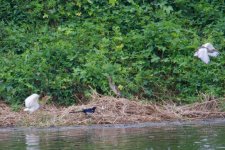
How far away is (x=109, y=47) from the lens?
680 inches

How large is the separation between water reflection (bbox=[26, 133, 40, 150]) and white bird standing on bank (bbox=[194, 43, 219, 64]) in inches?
188

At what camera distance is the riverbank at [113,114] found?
47.8ft

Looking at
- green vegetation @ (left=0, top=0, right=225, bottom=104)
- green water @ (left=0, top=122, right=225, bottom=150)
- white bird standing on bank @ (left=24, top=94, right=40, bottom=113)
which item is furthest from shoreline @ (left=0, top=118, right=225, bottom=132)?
green vegetation @ (left=0, top=0, right=225, bottom=104)

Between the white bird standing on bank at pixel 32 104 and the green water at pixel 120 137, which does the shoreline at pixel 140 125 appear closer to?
the green water at pixel 120 137

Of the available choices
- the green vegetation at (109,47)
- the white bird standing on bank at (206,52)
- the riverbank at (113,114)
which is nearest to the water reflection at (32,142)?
the riverbank at (113,114)

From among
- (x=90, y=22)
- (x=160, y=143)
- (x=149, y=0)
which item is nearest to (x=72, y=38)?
(x=90, y=22)

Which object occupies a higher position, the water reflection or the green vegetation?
the green vegetation

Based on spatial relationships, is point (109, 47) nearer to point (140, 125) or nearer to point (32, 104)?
point (32, 104)

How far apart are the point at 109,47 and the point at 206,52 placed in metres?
2.21

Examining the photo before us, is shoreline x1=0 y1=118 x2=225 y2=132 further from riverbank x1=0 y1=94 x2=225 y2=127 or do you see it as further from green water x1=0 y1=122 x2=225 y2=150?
riverbank x1=0 y1=94 x2=225 y2=127

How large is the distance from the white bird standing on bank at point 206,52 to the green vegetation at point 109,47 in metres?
0.13

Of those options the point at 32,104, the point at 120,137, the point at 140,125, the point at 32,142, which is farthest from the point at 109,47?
the point at 32,142

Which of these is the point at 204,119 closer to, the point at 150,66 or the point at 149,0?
the point at 150,66

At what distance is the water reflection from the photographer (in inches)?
451
